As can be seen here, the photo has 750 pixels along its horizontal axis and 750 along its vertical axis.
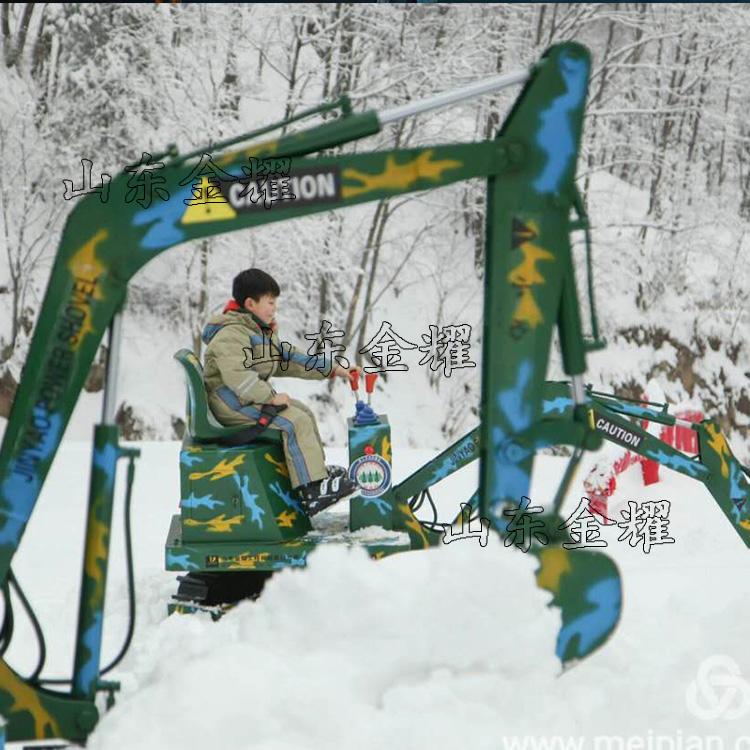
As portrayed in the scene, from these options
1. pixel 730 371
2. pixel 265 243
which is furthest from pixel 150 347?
pixel 730 371

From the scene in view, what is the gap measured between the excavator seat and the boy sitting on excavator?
6cm

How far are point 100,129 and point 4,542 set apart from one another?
1141 centimetres

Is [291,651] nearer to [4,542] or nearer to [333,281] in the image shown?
[4,542]

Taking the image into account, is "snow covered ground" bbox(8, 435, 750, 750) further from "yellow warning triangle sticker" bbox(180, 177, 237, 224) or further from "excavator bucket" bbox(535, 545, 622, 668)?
"yellow warning triangle sticker" bbox(180, 177, 237, 224)

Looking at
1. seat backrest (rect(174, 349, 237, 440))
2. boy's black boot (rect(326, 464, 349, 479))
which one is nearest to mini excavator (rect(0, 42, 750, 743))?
seat backrest (rect(174, 349, 237, 440))

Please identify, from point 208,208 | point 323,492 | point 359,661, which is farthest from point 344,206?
point 323,492

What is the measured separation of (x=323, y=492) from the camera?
4660 millimetres

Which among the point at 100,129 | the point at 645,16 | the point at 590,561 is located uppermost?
the point at 645,16

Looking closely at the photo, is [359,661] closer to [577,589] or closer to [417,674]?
[417,674]

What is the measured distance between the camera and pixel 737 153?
70.9 ft

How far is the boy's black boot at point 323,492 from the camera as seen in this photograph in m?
4.64

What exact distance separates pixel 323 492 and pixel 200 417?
74 centimetres

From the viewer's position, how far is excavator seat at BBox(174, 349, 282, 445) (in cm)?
453

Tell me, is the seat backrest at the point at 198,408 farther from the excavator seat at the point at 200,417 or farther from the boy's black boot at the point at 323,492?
the boy's black boot at the point at 323,492
